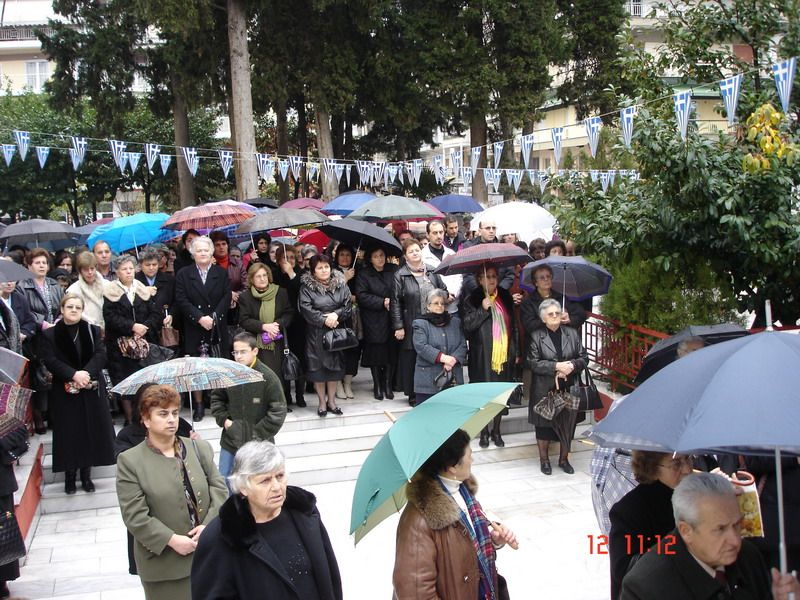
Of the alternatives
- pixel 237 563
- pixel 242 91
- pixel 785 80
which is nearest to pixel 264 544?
pixel 237 563

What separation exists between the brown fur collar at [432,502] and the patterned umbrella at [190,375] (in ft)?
6.72

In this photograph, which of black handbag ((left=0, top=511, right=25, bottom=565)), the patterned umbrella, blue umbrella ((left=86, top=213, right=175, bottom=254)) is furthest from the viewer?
blue umbrella ((left=86, top=213, right=175, bottom=254))

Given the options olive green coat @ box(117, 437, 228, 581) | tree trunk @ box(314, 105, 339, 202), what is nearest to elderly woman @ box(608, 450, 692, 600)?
olive green coat @ box(117, 437, 228, 581)

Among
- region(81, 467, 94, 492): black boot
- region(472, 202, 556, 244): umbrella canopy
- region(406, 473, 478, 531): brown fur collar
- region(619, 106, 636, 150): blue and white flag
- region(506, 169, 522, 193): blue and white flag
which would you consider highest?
region(619, 106, 636, 150): blue and white flag

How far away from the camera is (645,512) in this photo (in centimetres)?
387

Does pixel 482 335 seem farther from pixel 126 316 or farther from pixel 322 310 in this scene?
pixel 126 316

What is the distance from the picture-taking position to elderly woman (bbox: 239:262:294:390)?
9258 mm

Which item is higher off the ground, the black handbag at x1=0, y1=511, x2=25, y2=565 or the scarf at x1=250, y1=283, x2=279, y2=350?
the scarf at x1=250, y1=283, x2=279, y2=350

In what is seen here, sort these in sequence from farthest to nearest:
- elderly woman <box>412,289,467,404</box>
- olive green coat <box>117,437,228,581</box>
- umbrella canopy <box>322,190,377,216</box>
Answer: umbrella canopy <box>322,190,377,216</box> < elderly woman <box>412,289,467,404</box> < olive green coat <box>117,437,228,581</box>

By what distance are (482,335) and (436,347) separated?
0.64 metres

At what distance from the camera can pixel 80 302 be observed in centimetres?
789

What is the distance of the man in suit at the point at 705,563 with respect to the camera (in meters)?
3.24

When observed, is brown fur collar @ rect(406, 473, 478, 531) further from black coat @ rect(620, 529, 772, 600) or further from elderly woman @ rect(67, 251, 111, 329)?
elderly woman @ rect(67, 251, 111, 329)

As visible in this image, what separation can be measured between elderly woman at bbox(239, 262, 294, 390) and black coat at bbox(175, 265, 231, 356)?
19.4 inches
